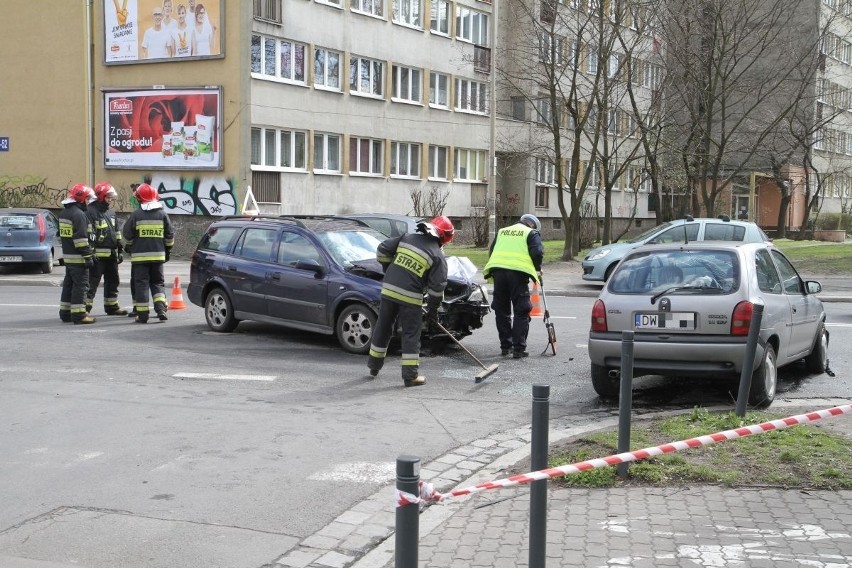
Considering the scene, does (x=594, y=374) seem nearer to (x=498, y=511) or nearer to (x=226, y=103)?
(x=498, y=511)

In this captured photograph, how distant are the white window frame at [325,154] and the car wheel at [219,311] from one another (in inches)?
873

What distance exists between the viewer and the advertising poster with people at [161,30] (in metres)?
32.4

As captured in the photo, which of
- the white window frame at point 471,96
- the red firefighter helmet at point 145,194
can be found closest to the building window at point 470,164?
the white window frame at point 471,96

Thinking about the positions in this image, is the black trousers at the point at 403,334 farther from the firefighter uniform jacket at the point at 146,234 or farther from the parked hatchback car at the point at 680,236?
the parked hatchback car at the point at 680,236

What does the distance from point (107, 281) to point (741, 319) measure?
389 inches

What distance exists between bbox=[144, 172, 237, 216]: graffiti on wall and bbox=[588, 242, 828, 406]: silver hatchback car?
24448 mm

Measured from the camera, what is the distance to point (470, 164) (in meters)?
44.8

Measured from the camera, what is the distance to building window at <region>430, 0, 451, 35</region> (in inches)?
1651

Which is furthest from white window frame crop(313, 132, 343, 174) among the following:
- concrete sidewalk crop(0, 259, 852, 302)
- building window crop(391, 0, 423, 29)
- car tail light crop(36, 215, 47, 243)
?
car tail light crop(36, 215, 47, 243)

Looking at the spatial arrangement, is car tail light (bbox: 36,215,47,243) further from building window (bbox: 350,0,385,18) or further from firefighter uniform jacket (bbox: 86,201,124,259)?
building window (bbox: 350,0,385,18)

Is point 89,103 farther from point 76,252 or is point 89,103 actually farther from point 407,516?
point 407,516

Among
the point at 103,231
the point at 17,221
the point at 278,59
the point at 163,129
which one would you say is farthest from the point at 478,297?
the point at 278,59

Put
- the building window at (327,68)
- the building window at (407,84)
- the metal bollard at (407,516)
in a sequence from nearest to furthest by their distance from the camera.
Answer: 1. the metal bollard at (407,516)
2. the building window at (327,68)
3. the building window at (407,84)

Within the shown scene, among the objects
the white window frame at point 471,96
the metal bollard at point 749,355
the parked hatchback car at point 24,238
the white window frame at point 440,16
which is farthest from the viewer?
the white window frame at point 471,96
